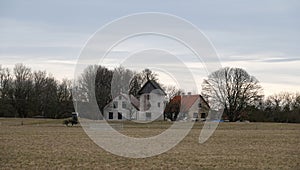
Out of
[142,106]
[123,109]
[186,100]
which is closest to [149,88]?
[142,106]

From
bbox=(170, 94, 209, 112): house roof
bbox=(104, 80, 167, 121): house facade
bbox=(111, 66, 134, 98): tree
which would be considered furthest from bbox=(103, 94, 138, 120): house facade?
bbox=(170, 94, 209, 112): house roof

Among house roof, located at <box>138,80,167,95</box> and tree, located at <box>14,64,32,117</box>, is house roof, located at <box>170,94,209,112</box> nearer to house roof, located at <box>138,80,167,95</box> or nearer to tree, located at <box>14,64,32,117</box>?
house roof, located at <box>138,80,167,95</box>

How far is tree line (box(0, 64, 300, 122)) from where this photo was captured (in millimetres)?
80750

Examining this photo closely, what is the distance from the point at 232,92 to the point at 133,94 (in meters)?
21.1

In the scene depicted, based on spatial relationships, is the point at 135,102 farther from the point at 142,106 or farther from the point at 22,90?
the point at 22,90

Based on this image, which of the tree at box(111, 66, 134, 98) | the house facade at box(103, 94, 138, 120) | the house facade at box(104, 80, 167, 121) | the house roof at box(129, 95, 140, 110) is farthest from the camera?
the house roof at box(129, 95, 140, 110)

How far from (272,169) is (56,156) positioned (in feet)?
34.1

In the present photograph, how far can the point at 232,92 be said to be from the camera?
95688mm

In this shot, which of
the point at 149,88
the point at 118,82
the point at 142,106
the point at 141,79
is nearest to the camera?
the point at 118,82

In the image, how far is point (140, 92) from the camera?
100 metres

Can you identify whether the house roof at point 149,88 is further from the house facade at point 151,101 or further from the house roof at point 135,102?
the house roof at point 135,102

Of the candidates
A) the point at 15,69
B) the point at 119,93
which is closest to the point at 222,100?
the point at 119,93

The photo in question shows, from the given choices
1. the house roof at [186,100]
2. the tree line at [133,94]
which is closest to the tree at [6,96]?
the tree line at [133,94]

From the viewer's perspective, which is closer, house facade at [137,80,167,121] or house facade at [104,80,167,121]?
house facade at [104,80,167,121]
